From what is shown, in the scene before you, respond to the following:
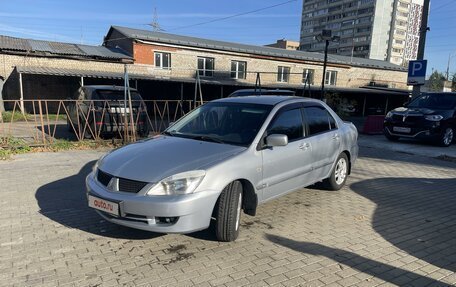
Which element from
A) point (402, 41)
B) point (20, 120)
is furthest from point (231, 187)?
point (402, 41)

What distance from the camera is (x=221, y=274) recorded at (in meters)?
3.22

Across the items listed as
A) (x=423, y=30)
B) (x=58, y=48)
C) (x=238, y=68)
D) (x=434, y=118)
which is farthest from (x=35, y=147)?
(x=238, y=68)

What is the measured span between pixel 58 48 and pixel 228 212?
2471 centimetres

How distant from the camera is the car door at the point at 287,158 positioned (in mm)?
4270

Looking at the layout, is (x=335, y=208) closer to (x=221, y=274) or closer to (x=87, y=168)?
(x=221, y=274)

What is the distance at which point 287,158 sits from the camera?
4520mm

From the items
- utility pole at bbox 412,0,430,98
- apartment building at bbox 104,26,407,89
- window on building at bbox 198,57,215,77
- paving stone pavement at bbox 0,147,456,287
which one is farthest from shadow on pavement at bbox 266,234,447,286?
window on building at bbox 198,57,215,77

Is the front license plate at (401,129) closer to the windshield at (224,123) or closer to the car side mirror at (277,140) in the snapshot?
the windshield at (224,123)

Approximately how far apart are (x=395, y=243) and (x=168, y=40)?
23.5 metres

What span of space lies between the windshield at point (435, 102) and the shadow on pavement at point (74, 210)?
1156cm

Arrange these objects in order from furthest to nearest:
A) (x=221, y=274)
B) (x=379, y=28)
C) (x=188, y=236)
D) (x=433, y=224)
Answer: (x=379, y=28) → (x=433, y=224) → (x=188, y=236) → (x=221, y=274)

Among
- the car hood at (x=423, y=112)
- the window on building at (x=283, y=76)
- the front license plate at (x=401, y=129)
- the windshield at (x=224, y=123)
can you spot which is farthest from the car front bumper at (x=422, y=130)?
the window on building at (x=283, y=76)

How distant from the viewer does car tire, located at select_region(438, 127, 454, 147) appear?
11630 millimetres

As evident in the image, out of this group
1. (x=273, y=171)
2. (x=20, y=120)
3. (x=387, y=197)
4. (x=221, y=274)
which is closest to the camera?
(x=221, y=274)
